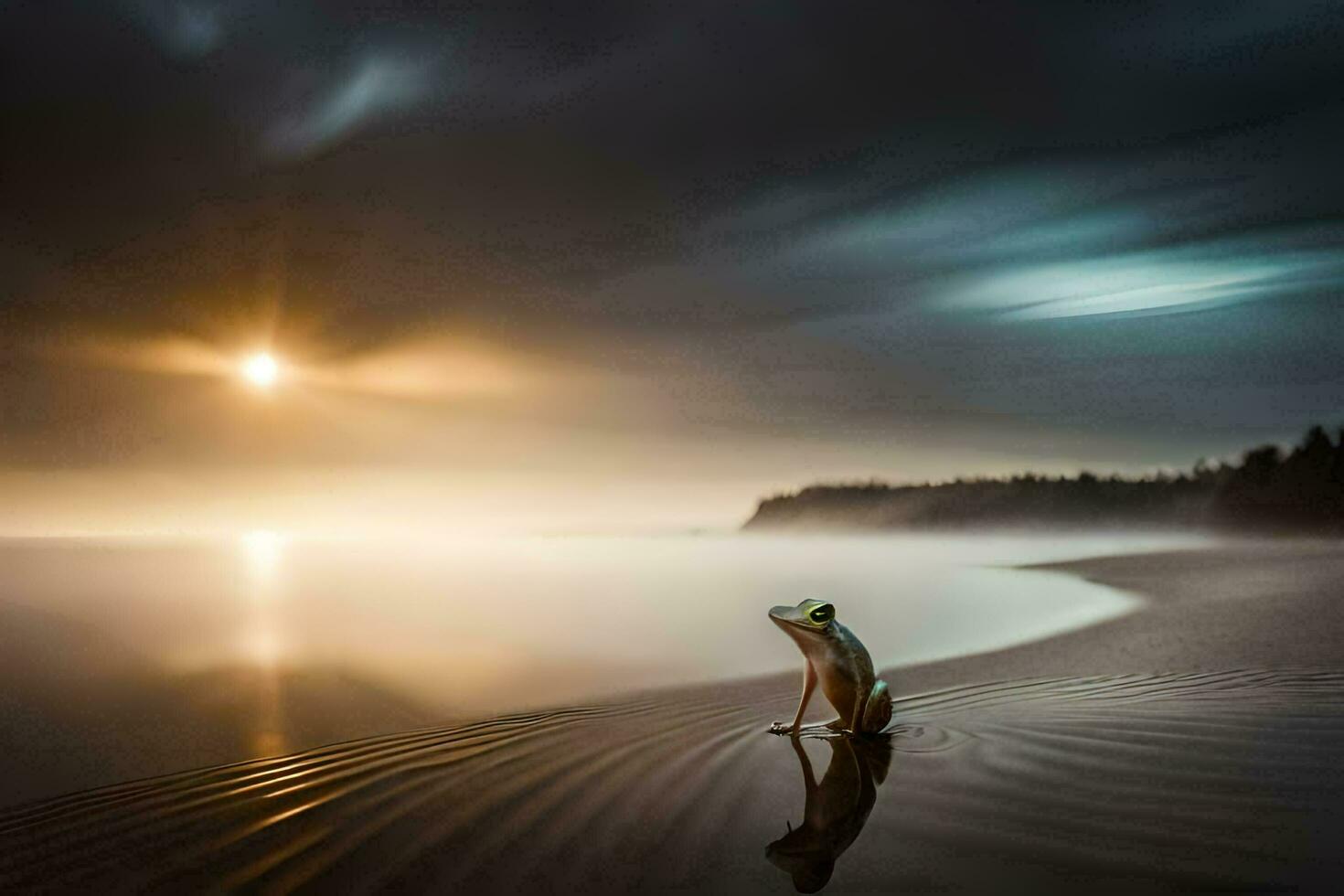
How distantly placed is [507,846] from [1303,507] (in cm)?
5858

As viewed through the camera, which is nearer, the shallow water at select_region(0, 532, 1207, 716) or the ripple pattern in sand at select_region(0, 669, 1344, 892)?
the ripple pattern in sand at select_region(0, 669, 1344, 892)

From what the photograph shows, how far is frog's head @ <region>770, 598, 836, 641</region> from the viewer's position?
7.09 metres

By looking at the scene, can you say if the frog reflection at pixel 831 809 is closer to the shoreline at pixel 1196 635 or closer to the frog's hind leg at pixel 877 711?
the frog's hind leg at pixel 877 711

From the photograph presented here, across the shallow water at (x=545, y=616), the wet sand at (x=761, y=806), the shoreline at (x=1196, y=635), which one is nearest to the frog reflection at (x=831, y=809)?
the wet sand at (x=761, y=806)

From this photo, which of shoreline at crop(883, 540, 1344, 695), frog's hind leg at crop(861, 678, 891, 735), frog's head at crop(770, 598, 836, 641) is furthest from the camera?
shoreline at crop(883, 540, 1344, 695)

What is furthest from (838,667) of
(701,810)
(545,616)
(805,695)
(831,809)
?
(545,616)

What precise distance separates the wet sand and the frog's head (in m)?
0.92

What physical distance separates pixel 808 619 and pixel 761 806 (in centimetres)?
175

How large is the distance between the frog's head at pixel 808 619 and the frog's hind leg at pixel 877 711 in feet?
2.32

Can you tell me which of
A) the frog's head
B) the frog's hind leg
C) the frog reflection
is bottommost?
the frog reflection

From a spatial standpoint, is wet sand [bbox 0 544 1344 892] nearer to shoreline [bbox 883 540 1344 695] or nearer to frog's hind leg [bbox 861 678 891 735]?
frog's hind leg [bbox 861 678 891 735]

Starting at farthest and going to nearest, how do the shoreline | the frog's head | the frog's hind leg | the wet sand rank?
the shoreline < the frog's hind leg < the frog's head < the wet sand

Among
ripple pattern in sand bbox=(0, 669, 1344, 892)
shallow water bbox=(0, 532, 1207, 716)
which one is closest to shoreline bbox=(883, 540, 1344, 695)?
shallow water bbox=(0, 532, 1207, 716)

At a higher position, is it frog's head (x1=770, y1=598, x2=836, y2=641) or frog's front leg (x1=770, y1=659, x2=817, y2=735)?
frog's head (x1=770, y1=598, x2=836, y2=641)
